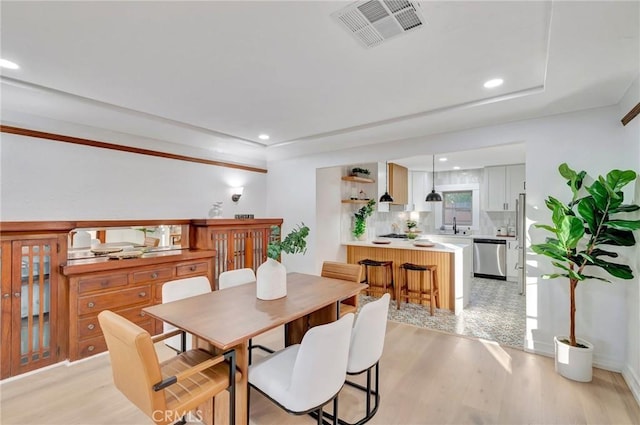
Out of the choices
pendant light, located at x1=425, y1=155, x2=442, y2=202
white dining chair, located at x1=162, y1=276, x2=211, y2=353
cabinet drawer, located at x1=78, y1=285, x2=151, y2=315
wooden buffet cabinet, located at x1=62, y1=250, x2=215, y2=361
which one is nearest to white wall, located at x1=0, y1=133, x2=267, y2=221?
wooden buffet cabinet, located at x1=62, y1=250, x2=215, y2=361

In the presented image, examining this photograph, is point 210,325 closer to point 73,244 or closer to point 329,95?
point 329,95

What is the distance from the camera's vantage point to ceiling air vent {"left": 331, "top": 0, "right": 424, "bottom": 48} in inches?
57.9

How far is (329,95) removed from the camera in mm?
2617

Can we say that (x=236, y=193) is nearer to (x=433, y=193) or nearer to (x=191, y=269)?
(x=191, y=269)

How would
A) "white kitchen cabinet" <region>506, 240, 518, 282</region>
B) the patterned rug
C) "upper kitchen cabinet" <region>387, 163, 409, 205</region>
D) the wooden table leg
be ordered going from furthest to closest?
1. "upper kitchen cabinet" <region>387, 163, 409, 205</region>
2. "white kitchen cabinet" <region>506, 240, 518, 282</region>
3. the patterned rug
4. the wooden table leg

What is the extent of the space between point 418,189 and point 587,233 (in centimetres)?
491

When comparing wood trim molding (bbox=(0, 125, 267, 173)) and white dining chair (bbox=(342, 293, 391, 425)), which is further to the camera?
wood trim molding (bbox=(0, 125, 267, 173))

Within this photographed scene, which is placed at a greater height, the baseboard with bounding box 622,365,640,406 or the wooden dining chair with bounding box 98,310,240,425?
the wooden dining chair with bounding box 98,310,240,425

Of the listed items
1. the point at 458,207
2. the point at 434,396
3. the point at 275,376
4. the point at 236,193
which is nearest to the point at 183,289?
the point at 275,376

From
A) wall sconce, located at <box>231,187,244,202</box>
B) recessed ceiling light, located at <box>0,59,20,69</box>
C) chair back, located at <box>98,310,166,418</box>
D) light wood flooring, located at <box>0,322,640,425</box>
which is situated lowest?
light wood flooring, located at <box>0,322,640,425</box>

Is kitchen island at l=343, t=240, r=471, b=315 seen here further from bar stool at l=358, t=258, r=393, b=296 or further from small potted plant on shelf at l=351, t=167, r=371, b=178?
small potted plant on shelf at l=351, t=167, r=371, b=178

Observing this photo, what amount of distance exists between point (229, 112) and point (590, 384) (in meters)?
4.13

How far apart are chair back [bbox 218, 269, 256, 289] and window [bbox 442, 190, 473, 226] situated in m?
6.11

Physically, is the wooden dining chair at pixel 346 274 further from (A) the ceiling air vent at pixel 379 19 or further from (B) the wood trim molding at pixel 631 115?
(B) the wood trim molding at pixel 631 115
